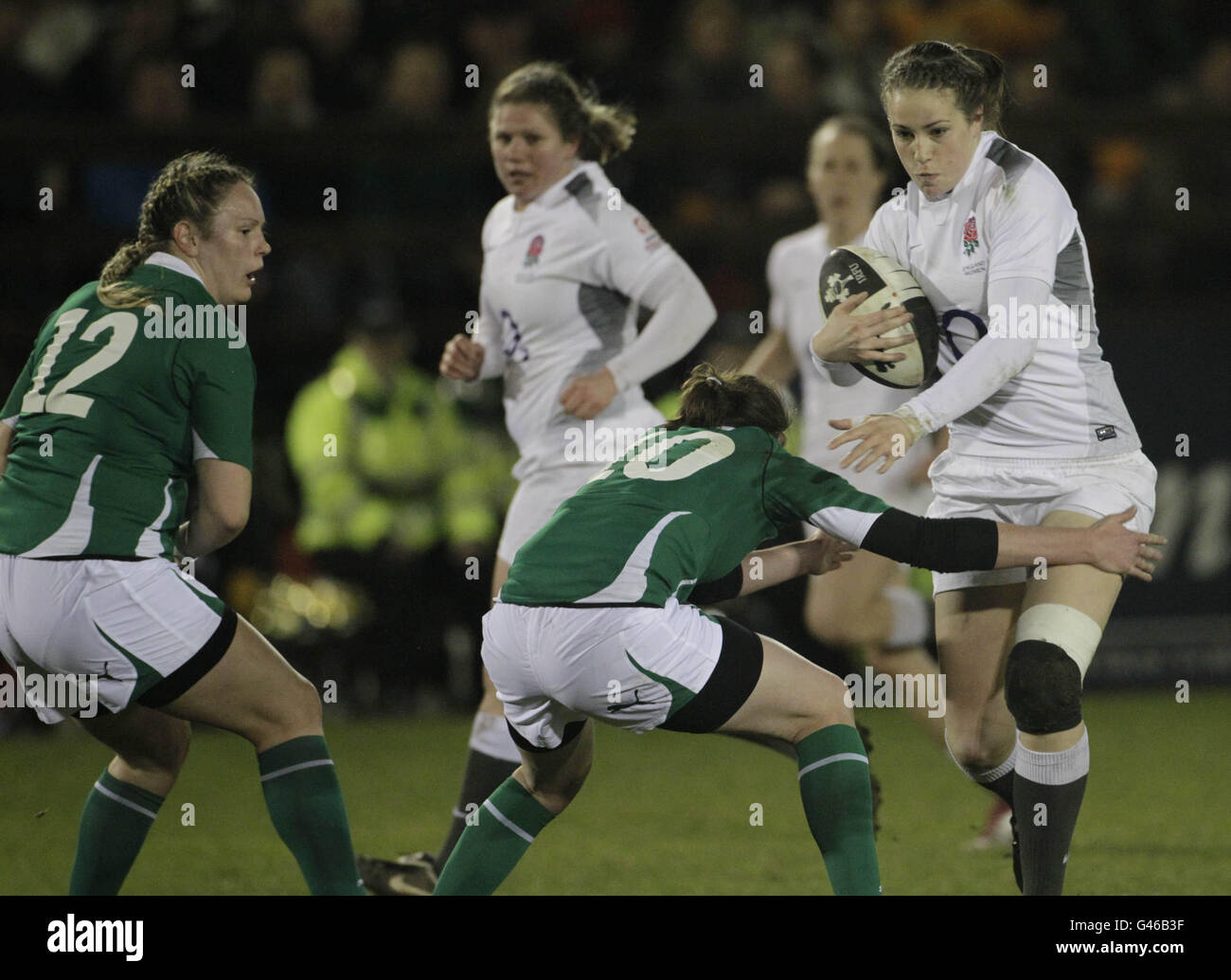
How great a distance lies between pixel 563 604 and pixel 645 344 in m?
1.50

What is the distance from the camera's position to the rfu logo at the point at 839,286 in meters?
4.04

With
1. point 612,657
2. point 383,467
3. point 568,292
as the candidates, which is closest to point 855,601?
point 568,292

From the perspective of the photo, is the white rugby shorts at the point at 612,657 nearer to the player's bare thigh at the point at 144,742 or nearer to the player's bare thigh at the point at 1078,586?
the player's bare thigh at the point at 1078,586

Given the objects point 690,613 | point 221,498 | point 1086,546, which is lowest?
point 690,613

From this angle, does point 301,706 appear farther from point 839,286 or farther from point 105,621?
point 839,286

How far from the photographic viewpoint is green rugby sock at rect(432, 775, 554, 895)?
12.2ft

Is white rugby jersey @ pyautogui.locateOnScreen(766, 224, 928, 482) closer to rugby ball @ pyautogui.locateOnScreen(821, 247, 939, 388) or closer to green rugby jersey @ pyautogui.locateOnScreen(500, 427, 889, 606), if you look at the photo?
rugby ball @ pyautogui.locateOnScreen(821, 247, 939, 388)

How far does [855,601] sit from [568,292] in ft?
5.11

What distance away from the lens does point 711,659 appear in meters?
3.50

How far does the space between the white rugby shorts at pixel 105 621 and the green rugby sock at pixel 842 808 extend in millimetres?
1333

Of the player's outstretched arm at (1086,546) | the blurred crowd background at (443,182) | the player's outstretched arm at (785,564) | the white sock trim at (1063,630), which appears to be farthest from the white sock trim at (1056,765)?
the blurred crowd background at (443,182)

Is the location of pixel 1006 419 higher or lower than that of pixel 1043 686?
higher

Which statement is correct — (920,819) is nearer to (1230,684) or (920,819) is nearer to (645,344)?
(645,344)

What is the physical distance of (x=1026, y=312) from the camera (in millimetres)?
3727
